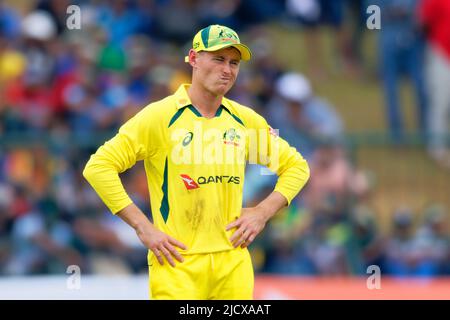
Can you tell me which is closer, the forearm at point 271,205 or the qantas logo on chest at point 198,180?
the qantas logo on chest at point 198,180

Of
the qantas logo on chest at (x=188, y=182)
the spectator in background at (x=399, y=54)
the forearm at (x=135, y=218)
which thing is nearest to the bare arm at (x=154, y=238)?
the forearm at (x=135, y=218)

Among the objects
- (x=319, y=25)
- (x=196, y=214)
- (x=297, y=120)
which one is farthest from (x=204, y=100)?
(x=319, y=25)

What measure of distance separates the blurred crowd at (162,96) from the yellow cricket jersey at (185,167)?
542cm

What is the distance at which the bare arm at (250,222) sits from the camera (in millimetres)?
6793

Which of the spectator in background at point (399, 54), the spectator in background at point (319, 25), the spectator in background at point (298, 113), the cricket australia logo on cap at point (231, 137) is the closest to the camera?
the cricket australia logo on cap at point (231, 137)

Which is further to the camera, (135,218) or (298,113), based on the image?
(298,113)

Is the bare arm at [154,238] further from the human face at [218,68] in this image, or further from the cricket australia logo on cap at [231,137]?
the human face at [218,68]

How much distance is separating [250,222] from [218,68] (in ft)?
3.05

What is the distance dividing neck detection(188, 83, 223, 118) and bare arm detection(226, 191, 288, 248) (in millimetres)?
626

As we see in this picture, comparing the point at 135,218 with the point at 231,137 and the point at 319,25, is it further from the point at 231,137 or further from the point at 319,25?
the point at 319,25

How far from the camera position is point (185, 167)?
6.74 metres
